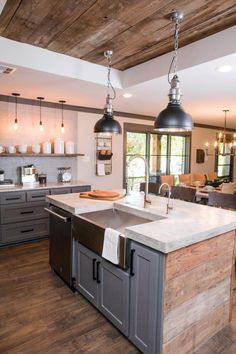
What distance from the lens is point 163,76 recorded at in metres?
2.84

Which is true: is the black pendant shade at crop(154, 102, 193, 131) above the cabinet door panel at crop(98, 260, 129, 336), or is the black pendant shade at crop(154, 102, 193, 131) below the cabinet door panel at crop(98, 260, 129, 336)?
above

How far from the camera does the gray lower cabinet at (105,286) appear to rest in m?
1.83

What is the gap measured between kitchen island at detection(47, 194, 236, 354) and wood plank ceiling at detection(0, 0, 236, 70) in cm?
163

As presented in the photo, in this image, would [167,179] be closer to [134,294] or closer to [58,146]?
[58,146]

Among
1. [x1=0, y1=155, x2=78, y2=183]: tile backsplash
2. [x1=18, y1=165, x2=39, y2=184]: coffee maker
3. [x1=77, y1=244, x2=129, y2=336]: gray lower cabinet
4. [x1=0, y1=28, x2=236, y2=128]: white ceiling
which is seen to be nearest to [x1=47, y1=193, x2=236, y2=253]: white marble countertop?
[x1=77, y1=244, x2=129, y2=336]: gray lower cabinet

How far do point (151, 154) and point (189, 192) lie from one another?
9.43 ft

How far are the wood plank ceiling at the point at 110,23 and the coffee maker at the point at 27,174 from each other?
7.09 feet

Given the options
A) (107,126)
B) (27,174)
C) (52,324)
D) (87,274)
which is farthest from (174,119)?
(27,174)

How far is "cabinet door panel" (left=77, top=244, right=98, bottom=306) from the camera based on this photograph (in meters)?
2.15

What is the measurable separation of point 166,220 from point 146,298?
1.96 feet

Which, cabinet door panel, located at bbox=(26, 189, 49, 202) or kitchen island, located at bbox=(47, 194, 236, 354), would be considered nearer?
kitchen island, located at bbox=(47, 194, 236, 354)

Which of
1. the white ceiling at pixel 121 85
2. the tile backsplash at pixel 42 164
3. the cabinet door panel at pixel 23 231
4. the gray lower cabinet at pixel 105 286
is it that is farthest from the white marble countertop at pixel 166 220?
the tile backsplash at pixel 42 164

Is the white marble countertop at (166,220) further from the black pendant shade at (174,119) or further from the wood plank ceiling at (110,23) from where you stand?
the wood plank ceiling at (110,23)

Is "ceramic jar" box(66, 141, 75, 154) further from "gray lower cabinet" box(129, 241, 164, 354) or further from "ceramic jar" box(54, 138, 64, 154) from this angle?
"gray lower cabinet" box(129, 241, 164, 354)
